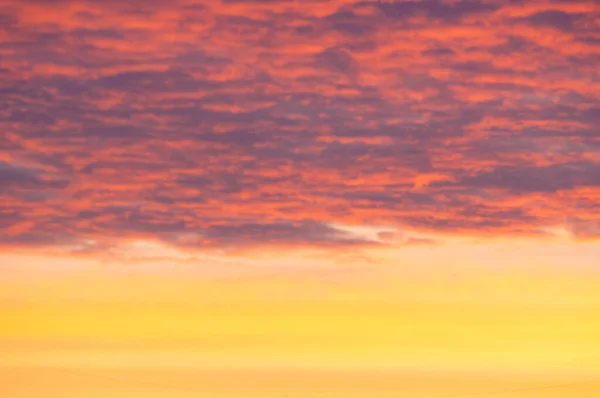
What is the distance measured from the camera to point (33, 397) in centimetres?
16975

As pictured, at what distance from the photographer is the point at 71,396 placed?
177125mm

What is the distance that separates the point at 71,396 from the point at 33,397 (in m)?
15.6
